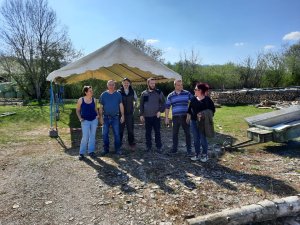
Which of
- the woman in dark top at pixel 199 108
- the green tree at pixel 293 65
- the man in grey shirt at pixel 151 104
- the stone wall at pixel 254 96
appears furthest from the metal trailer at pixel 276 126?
the green tree at pixel 293 65

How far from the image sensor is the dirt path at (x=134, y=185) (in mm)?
4348

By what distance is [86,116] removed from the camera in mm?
6902

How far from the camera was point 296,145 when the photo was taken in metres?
8.25

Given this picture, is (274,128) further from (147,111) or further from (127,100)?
(127,100)

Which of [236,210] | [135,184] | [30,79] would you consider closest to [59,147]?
[135,184]

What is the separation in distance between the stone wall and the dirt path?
46.8 feet

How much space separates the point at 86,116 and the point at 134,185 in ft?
7.44

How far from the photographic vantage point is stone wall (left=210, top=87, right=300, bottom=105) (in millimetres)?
21794

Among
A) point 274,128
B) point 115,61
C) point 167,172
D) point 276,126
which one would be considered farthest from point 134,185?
point 276,126

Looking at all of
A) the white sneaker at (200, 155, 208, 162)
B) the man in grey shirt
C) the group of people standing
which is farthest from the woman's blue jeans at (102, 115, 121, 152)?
the white sneaker at (200, 155, 208, 162)

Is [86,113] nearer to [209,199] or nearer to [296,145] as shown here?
[209,199]

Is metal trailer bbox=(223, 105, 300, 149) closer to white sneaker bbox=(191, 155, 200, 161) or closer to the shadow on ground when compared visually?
the shadow on ground

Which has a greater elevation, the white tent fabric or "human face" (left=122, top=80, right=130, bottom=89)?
the white tent fabric

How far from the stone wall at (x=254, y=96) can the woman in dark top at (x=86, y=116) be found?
52.1ft
